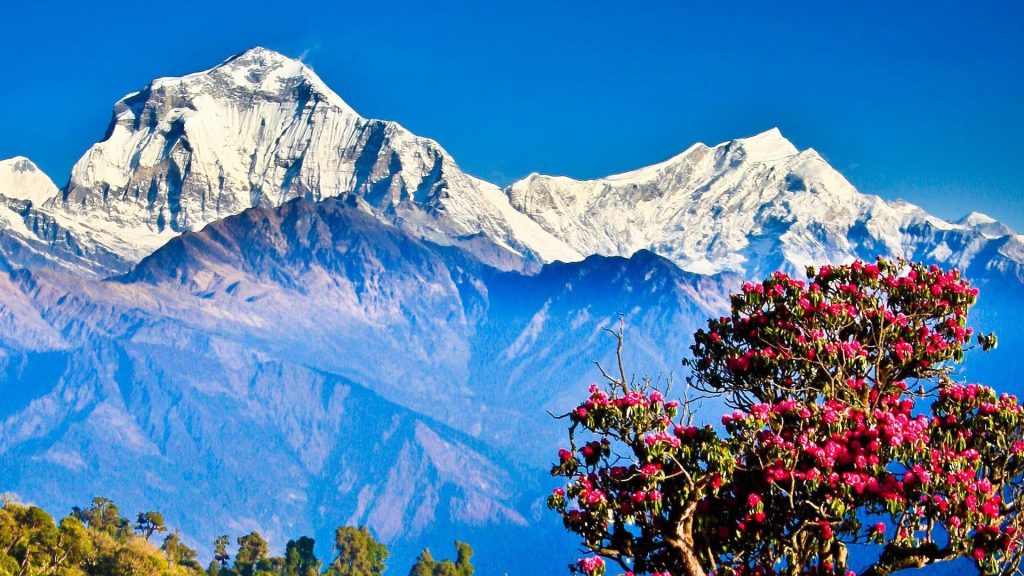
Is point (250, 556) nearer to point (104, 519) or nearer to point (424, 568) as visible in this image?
point (104, 519)

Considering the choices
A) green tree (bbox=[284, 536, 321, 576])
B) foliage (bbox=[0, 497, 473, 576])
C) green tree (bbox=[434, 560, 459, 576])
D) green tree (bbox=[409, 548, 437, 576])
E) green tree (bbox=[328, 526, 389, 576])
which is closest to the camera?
foliage (bbox=[0, 497, 473, 576])

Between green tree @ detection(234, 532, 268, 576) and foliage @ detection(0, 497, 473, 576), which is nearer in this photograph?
foliage @ detection(0, 497, 473, 576)

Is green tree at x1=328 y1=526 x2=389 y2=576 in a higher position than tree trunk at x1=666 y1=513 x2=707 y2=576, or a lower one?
higher

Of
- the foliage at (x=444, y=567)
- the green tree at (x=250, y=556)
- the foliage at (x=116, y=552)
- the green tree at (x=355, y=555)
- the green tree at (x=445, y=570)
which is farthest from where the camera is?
the green tree at (x=355, y=555)

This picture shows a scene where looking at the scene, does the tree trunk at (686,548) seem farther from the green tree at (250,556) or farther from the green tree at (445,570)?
the green tree at (445,570)

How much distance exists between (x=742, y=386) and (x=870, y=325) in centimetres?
284

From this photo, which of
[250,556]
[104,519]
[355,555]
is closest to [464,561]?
[355,555]

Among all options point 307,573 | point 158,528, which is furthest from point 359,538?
point 158,528

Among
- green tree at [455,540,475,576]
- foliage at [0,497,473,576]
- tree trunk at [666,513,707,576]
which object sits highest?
green tree at [455,540,475,576]

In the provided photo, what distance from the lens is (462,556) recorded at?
125812 millimetres

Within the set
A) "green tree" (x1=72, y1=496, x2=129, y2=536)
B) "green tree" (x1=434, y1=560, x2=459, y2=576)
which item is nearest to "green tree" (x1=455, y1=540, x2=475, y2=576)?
"green tree" (x1=434, y1=560, x2=459, y2=576)

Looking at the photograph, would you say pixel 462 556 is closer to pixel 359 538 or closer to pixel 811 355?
pixel 359 538

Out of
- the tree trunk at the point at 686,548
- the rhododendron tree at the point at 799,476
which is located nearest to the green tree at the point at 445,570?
the rhododendron tree at the point at 799,476

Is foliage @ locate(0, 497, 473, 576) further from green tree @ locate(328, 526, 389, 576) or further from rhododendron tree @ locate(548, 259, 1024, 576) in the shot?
rhododendron tree @ locate(548, 259, 1024, 576)
